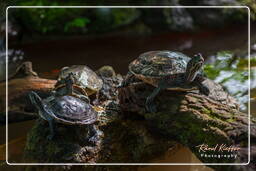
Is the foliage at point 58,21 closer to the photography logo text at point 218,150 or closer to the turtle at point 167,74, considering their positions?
the turtle at point 167,74

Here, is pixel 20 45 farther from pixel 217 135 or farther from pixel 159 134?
pixel 217 135

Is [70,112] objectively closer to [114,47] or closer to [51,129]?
[51,129]

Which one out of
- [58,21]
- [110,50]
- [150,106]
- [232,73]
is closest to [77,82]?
[110,50]

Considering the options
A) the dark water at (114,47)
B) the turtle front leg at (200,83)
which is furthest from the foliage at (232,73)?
the turtle front leg at (200,83)

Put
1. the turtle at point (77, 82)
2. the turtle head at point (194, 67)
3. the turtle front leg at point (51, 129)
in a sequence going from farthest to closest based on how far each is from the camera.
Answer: the turtle at point (77, 82) < the turtle front leg at point (51, 129) < the turtle head at point (194, 67)

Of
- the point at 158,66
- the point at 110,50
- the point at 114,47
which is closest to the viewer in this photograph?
the point at 158,66
